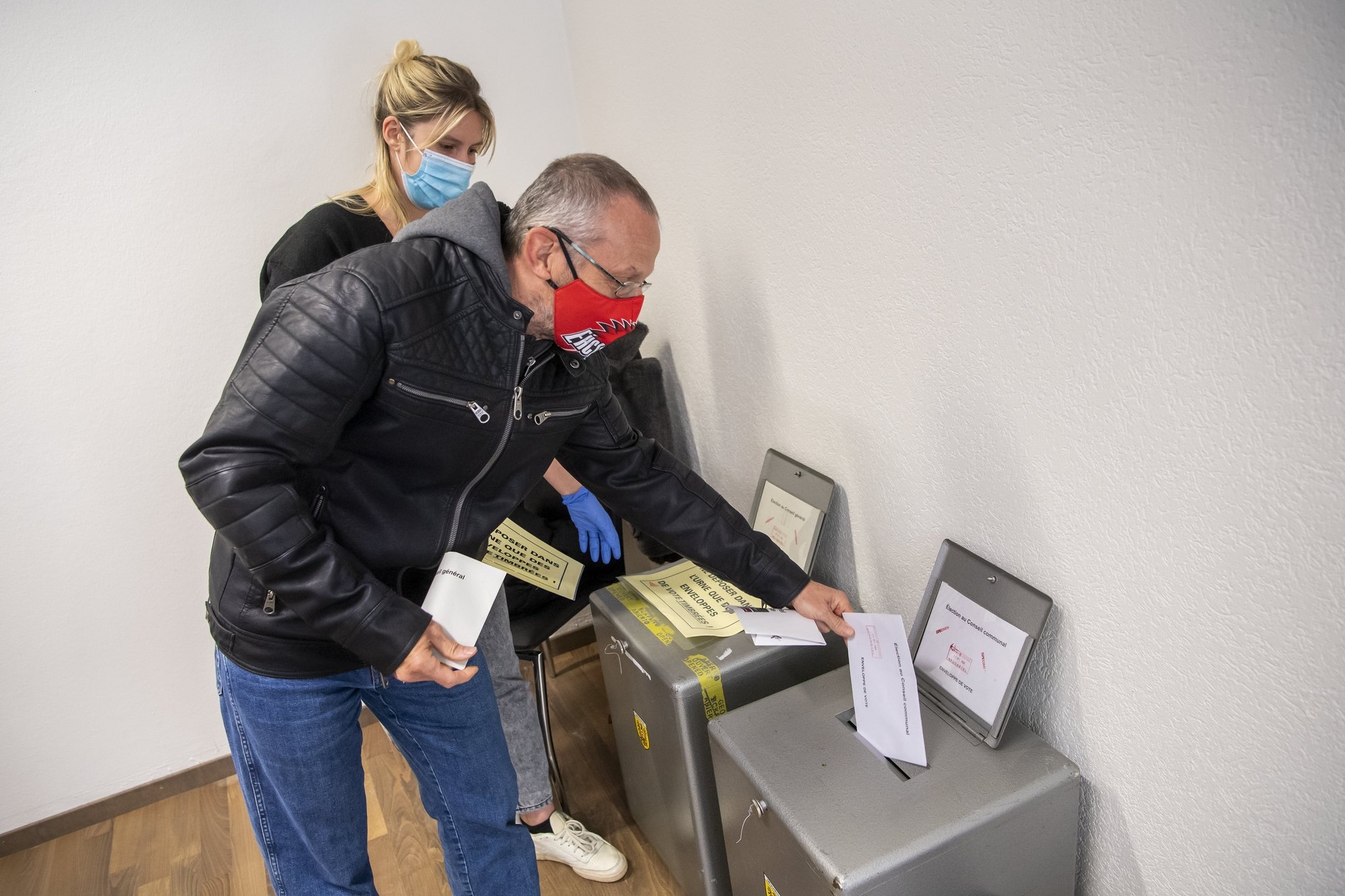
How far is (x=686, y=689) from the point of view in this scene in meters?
1.38

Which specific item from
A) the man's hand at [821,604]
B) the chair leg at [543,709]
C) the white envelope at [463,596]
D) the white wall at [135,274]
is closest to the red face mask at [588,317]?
the white envelope at [463,596]

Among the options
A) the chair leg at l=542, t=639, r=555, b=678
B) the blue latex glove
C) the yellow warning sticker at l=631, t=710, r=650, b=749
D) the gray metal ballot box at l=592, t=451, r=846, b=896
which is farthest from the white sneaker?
the chair leg at l=542, t=639, r=555, b=678

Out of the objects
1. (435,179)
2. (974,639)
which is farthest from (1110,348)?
(435,179)

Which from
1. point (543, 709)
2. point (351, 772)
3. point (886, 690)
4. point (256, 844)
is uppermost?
point (886, 690)

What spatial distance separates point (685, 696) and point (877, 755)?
12.9 inches

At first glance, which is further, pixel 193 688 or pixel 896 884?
pixel 193 688

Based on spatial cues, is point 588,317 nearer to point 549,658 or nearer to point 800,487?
point 800,487

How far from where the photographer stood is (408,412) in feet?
3.41

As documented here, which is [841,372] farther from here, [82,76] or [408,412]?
[82,76]

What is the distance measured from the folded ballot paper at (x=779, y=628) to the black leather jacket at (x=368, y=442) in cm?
42

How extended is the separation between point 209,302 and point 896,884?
6.13ft

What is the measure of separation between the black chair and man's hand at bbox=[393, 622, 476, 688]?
77cm

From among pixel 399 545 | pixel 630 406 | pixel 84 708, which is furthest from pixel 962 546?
pixel 84 708

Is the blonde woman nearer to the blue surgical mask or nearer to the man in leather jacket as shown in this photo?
the blue surgical mask
